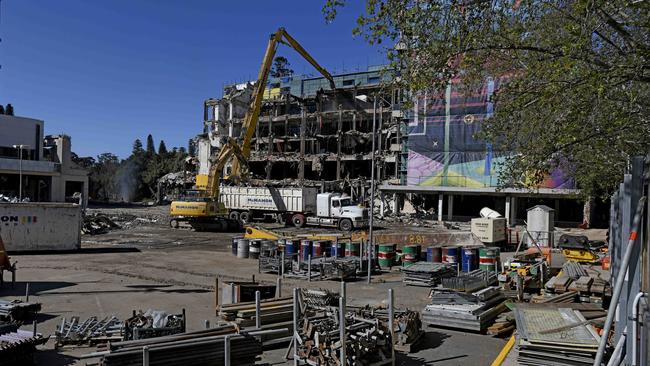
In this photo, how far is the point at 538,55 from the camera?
1154cm

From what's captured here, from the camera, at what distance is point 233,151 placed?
145 feet

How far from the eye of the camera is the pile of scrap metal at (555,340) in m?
7.84

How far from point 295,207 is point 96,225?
16535mm

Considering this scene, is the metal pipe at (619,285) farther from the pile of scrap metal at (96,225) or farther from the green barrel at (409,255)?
the pile of scrap metal at (96,225)

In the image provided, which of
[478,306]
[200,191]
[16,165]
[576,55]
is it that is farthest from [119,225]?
[576,55]

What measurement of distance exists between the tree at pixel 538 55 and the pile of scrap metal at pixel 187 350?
231 inches

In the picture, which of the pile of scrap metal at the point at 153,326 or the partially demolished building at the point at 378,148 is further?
the partially demolished building at the point at 378,148

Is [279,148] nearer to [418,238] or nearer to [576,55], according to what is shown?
[418,238]

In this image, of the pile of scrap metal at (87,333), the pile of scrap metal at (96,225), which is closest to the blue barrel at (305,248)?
the pile of scrap metal at (87,333)

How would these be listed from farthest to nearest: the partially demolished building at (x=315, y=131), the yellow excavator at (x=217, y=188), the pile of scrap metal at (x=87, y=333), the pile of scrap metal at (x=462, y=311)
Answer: the partially demolished building at (x=315, y=131) → the yellow excavator at (x=217, y=188) → the pile of scrap metal at (x=462, y=311) → the pile of scrap metal at (x=87, y=333)

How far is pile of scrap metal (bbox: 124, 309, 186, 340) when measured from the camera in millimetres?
9117

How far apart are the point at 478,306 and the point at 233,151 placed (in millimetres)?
34628

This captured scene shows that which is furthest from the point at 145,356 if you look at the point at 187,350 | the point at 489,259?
the point at 489,259

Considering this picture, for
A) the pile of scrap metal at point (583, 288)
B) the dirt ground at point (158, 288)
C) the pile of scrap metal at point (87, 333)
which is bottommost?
the dirt ground at point (158, 288)
